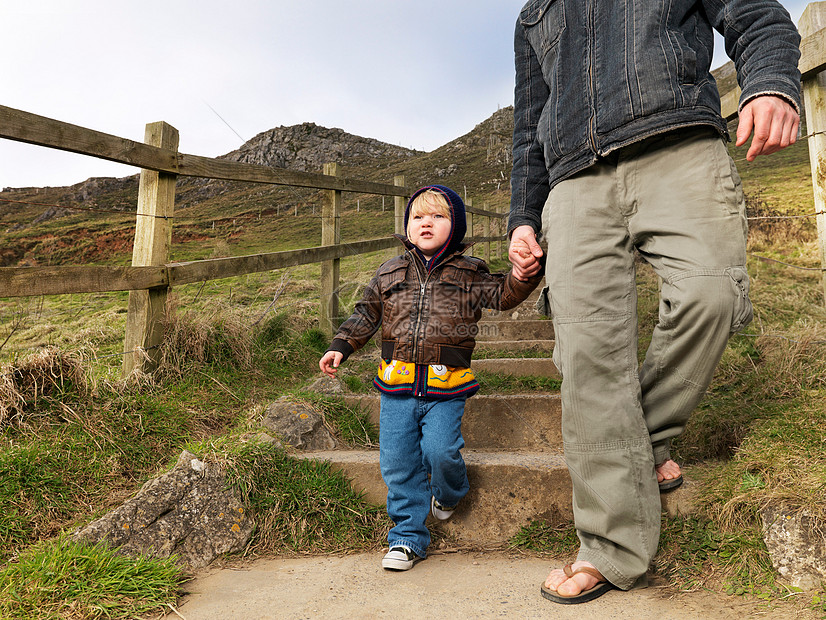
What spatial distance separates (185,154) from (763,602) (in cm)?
325

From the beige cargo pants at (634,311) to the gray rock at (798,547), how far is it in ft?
1.02

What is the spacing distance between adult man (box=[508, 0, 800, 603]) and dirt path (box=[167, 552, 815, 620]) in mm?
86

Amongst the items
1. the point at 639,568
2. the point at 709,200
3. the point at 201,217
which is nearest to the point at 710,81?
the point at 709,200

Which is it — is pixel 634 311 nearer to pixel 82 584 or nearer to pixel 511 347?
pixel 82 584

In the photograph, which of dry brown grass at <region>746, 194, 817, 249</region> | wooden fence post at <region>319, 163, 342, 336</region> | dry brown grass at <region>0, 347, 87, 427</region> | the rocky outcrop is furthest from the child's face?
the rocky outcrop

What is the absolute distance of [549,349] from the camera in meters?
4.07

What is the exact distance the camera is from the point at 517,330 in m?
4.78

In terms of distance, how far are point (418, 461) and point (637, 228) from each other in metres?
1.15

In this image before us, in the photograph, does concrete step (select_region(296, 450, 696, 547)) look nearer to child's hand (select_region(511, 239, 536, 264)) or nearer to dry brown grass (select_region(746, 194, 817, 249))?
child's hand (select_region(511, 239, 536, 264))

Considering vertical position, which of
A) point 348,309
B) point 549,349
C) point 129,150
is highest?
point 129,150

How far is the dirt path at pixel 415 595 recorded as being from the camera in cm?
146

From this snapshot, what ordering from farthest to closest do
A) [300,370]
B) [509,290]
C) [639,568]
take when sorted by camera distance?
1. [300,370]
2. [509,290]
3. [639,568]

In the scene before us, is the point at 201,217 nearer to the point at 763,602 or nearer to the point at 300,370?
the point at 300,370

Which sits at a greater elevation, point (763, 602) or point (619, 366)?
point (619, 366)
